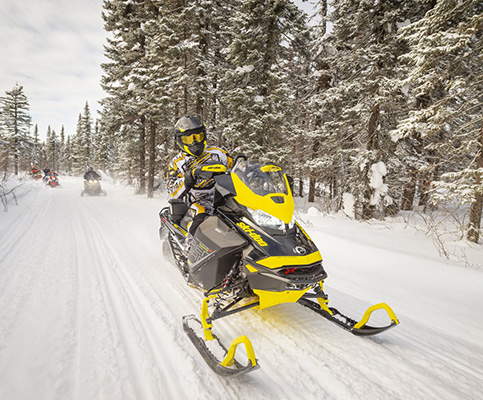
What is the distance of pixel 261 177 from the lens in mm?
2596

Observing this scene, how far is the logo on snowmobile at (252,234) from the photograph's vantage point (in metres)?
2.25

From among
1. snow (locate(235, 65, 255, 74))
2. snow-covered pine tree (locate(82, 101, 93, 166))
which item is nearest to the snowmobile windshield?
snow (locate(235, 65, 255, 74))

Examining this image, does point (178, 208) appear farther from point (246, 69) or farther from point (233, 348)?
point (246, 69)

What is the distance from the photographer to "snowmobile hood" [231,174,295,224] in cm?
239

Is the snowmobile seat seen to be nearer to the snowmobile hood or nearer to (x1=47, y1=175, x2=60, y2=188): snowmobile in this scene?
the snowmobile hood

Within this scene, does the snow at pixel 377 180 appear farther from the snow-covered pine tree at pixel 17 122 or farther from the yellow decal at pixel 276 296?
the snow-covered pine tree at pixel 17 122

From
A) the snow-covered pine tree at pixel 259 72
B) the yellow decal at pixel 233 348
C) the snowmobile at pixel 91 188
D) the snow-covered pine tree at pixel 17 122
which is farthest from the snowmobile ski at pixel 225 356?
the snow-covered pine tree at pixel 17 122

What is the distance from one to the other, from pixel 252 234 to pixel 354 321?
1.43 meters

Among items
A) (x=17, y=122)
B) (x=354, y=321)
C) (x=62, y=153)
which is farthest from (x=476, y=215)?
(x=62, y=153)

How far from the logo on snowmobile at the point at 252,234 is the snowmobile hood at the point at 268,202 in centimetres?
20

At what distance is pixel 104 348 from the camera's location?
2188 mm

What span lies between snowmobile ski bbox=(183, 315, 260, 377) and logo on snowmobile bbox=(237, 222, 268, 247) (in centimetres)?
78

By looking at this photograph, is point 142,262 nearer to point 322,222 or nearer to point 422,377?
point 422,377

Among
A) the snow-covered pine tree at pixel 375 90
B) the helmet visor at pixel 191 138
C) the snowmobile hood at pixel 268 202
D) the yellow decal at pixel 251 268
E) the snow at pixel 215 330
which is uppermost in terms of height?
the snow-covered pine tree at pixel 375 90
